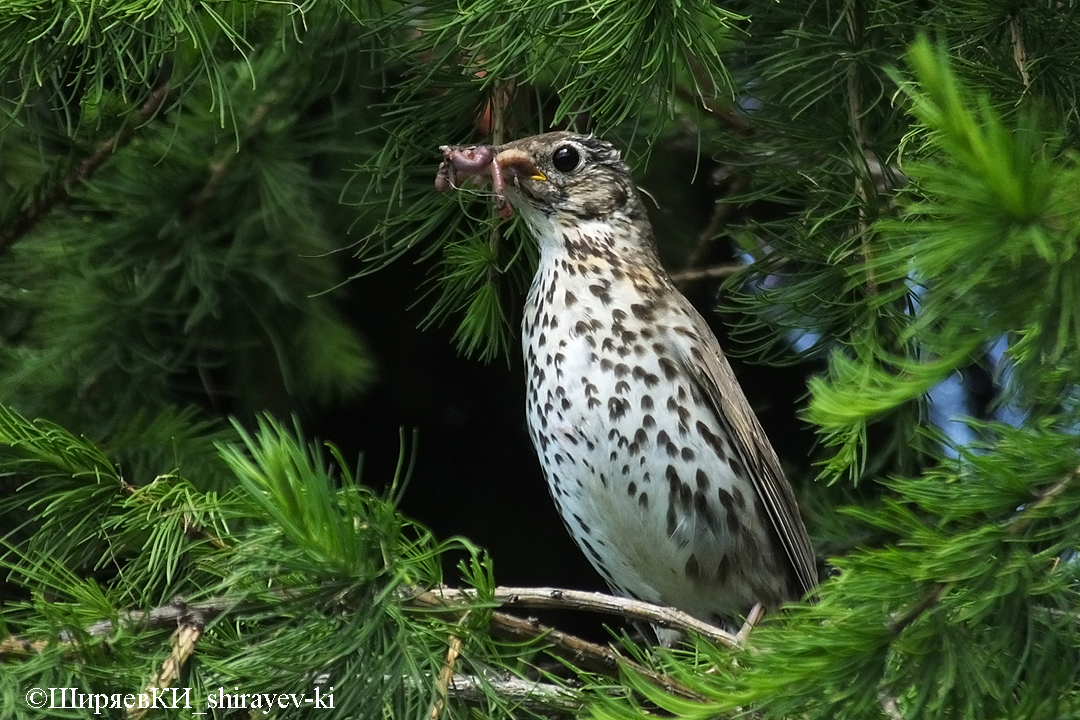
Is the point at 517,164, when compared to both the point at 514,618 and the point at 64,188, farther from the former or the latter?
the point at 514,618

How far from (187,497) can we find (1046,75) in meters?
1.71

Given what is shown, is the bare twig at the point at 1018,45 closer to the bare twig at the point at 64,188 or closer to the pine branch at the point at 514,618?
the pine branch at the point at 514,618

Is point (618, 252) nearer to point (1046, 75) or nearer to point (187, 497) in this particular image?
point (1046, 75)

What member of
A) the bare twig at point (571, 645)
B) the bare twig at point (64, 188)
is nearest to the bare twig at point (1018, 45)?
the bare twig at point (571, 645)

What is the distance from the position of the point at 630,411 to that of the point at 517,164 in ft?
2.05

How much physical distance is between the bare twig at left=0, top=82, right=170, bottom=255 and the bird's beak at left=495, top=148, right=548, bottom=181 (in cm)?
89

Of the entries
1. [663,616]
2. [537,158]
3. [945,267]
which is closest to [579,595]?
[663,616]

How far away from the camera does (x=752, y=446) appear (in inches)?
123

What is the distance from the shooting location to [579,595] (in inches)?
78.3

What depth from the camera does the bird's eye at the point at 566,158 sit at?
315 centimetres

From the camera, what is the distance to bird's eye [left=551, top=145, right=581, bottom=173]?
10.3 feet

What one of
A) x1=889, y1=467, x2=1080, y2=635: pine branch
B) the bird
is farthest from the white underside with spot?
x1=889, y1=467, x2=1080, y2=635: pine branch

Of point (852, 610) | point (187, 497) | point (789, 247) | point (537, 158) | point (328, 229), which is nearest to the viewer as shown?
point (852, 610)

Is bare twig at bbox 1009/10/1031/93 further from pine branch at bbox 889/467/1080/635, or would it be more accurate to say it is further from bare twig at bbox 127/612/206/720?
bare twig at bbox 127/612/206/720
